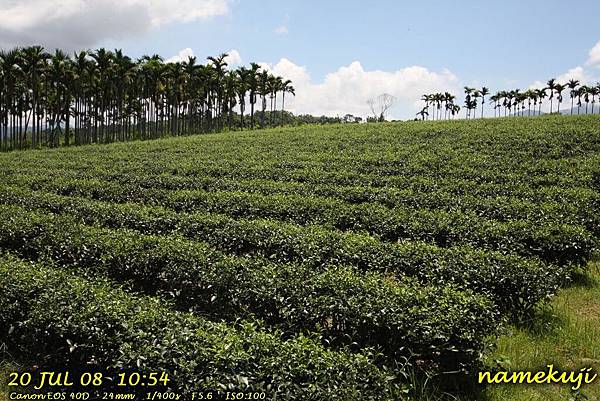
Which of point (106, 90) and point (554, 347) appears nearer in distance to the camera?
point (554, 347)

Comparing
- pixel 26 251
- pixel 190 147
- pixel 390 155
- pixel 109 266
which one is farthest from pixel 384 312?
pixel 190 147

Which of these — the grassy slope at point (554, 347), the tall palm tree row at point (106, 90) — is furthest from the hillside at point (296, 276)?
the tall palm tree row at point (106, 90)

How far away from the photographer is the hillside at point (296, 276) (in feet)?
14.0

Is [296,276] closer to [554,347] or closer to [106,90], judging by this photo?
[554,347]

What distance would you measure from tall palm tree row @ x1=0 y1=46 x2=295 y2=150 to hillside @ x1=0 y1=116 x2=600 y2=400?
33.7m

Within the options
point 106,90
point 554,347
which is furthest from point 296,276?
point 106,90

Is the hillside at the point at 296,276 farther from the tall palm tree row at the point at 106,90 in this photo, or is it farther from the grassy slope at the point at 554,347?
the tall palm tree row at the point at 106,90

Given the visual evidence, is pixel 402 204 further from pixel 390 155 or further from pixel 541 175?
pixel 390 155

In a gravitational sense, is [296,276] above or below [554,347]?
above

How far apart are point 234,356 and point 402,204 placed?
9178 millimetres

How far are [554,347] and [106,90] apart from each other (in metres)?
56.6

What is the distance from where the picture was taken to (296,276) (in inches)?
246

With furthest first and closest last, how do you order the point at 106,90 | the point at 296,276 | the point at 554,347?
the point at 106,90, the point at 296,276, the point at 554,347

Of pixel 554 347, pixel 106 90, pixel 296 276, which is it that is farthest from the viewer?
pixel 106 90
